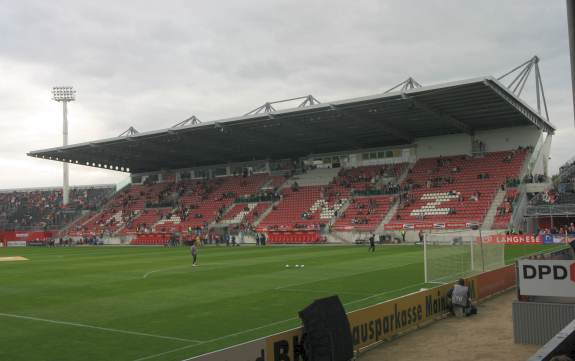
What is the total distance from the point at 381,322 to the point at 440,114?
40.2 m

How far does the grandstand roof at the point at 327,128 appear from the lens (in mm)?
45219

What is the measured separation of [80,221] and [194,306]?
2667 inches

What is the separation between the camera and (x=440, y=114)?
4941 cm

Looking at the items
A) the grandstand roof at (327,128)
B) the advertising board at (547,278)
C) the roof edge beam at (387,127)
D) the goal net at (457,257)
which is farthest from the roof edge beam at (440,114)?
the advertising board at (547,278)

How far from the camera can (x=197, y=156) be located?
72000 millimetres

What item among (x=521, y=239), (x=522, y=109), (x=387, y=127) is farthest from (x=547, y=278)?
(x=387, y=127)

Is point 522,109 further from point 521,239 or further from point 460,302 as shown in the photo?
point 460,302

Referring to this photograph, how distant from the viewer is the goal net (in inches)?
820

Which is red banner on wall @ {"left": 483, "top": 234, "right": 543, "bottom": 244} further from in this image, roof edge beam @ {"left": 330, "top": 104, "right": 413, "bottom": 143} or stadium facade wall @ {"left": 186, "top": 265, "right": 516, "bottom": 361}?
stadium facade wall @ {"left": 186, "top": 265, "right": 516, "bottom": 361}

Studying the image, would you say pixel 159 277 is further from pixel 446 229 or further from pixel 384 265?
pixel 446 229

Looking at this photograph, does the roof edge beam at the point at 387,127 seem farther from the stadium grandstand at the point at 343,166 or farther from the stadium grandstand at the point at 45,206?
the stadium grandstand at the point at 45,206

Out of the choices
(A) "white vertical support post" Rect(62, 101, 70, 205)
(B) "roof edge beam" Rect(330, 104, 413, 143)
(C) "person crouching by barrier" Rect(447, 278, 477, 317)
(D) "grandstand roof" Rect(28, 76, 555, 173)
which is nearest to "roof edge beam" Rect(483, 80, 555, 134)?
(D) "grandstand roof" Rect(28, 76, 555, 173)

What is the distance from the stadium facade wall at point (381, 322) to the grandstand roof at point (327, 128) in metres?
26.5

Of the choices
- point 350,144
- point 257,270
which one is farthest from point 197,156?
point 257,270
